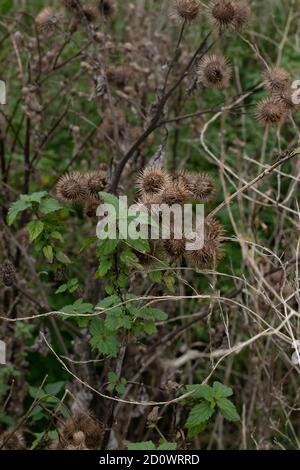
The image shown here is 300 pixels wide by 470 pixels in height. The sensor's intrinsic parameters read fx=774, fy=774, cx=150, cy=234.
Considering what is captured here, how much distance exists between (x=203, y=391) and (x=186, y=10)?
133 centimetres

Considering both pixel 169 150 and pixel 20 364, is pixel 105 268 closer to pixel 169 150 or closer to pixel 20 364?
pixel 20 364

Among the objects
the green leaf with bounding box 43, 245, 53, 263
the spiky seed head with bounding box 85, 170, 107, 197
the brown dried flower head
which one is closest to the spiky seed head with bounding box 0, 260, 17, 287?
the green leaf with bounding box 43, 245, 53, 263

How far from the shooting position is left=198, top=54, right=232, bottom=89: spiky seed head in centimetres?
278

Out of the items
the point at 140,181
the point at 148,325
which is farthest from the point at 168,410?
the point at 140,181

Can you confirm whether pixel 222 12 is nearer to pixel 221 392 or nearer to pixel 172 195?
pixel 172 195

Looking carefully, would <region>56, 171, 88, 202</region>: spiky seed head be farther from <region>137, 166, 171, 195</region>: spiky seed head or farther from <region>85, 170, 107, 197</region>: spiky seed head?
<region>137, 166, 171, 195</region>: spiky seed head

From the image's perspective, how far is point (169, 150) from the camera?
15.4 feet

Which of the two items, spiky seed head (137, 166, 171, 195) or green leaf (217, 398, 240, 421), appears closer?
green leaf (217, 398, 240, 421)

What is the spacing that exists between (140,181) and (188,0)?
2.29 feet

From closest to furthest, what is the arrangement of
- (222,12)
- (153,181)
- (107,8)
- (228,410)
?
(228,410), (153,181), (222,12), (107,8)

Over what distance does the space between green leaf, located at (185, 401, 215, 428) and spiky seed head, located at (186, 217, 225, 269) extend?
430 millimetres

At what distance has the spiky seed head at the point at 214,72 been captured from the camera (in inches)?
109

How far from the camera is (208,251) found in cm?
236

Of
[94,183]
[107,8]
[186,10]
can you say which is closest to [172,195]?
[94,183]
